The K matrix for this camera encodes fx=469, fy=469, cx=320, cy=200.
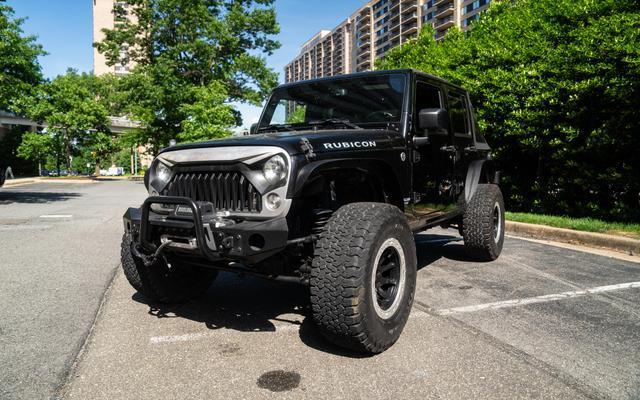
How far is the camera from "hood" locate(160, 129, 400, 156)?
9.90ft

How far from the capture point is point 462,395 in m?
2.54

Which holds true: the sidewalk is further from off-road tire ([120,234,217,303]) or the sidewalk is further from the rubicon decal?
the rubicon decal

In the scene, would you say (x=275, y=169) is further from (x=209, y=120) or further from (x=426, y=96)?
(x=209, y=120)

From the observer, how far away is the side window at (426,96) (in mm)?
4410

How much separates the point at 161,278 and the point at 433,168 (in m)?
2.68

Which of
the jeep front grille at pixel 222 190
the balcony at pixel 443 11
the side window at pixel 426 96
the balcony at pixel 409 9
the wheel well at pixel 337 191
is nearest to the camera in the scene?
the jeep front grille at pixel 222 190

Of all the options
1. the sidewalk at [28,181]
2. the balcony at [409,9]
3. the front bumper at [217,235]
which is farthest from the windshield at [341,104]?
the balcony at [409,9]

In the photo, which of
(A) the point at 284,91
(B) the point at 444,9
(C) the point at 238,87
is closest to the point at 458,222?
(A) the point at 284,91

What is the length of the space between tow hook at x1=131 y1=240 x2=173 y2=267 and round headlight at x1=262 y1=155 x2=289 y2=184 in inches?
31.3

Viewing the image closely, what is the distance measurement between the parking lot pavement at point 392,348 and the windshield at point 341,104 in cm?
165

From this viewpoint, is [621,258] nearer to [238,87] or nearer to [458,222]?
[458,222]

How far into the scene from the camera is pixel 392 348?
10.5 ft

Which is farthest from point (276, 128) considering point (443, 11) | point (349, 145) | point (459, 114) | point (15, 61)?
point (443, 11)

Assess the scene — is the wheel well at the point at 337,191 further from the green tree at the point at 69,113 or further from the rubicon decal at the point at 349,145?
the green tree at the point at 69,113
